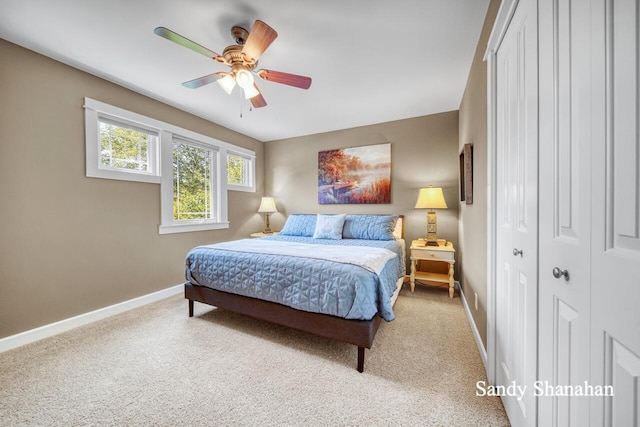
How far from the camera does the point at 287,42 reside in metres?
1.91

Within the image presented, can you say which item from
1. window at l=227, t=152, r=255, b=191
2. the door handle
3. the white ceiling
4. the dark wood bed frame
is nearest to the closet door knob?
the door handle

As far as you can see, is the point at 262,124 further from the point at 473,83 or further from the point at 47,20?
the point at 473,83

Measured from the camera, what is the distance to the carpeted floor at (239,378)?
1288mm

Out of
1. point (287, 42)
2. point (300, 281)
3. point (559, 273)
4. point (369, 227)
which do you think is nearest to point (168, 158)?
point (287, 42)

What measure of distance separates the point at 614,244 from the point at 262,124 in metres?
3.88

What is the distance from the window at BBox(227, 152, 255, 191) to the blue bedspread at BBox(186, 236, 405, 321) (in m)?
1.93

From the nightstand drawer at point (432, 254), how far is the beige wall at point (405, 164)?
631 mm

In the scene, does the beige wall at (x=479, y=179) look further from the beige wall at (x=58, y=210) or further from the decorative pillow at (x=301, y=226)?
the beige wall at (x=58, y=210)

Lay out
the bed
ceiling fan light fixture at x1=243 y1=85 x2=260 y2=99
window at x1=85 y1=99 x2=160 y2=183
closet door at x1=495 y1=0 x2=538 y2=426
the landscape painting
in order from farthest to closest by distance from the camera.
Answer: the landscape painting, window at x1=85 y1=99 x2=160 y2=183, ceiling fan light fixture at x1=243 y1=85 x2=260 y2=99, the bed, closet door at x1=495 y1=0 x2=538 y2=426

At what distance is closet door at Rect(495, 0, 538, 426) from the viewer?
99 centimetres

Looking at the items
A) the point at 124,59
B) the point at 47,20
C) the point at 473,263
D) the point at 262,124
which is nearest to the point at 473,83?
the point at 473,263

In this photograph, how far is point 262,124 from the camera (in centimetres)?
376

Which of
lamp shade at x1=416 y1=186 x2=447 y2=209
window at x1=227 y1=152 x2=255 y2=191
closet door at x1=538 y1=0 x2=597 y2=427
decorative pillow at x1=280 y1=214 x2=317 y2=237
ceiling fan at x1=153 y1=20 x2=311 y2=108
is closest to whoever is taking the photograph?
closet door at x1=538 y1=0 x2=597 y2=427

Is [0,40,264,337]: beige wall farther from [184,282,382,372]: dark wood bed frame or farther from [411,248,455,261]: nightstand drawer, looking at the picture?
[411,248,455,261]: nightstand drawer
